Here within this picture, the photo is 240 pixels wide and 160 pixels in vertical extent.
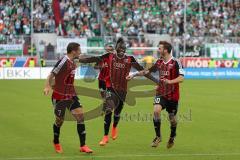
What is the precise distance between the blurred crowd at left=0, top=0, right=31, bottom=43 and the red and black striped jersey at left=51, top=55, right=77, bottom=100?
37.0m

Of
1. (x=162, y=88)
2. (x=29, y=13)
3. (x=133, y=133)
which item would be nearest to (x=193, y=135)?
(x=133, y=133)

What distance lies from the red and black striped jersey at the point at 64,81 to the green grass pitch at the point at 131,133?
124cm

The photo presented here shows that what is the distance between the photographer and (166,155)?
13.5 m

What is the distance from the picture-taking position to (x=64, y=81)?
44.5ft

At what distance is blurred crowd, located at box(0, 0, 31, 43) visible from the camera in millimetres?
50228

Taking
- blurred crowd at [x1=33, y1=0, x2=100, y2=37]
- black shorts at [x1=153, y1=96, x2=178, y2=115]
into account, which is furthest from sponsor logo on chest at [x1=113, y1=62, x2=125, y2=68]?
blurred crowd at [x1=33, y1=0, x2=100, y2=37]

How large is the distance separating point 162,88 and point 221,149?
1.90 meters

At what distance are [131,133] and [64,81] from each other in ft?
14.1

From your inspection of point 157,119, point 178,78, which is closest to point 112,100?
point 157,119

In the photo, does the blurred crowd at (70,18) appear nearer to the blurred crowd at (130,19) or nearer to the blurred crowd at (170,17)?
the blurred crowd at (130,19)

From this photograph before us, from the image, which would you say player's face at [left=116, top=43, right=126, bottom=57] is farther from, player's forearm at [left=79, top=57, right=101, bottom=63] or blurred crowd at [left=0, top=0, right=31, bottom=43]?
blurred crowd at [left=0, top=0, right=31, bottom=43]

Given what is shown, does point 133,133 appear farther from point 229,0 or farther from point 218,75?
point 229,0

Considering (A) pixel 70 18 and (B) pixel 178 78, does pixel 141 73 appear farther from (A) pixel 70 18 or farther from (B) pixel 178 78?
(A) pixel 70 18

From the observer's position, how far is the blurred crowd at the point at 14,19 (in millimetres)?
50228
